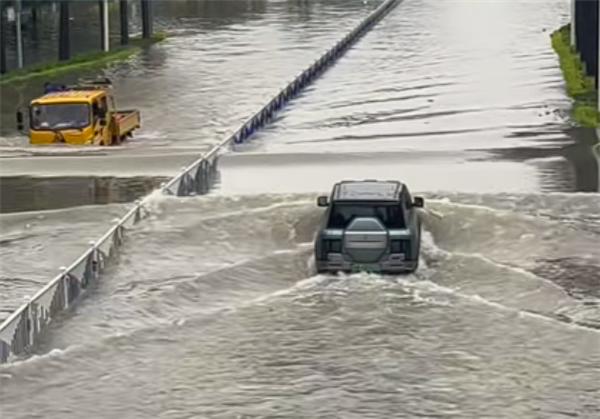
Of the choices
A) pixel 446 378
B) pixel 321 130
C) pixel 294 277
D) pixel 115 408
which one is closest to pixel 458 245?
pixel 294 277

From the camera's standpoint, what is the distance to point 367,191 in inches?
834

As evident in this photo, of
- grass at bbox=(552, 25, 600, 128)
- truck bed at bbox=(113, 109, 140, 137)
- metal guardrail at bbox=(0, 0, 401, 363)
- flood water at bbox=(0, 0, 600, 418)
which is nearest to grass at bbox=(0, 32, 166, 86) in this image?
flood water at bbox=(0, 0, 600, 418)

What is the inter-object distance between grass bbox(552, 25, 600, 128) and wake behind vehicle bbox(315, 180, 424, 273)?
49.2 ft

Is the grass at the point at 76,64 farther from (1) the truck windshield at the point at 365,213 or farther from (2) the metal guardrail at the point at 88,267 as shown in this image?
(1) the truck windshield at the point at 365,213

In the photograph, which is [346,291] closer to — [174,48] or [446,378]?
[446,378]

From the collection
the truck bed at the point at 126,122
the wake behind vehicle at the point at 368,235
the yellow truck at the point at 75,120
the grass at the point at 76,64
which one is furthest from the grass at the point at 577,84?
the grass at the point at 76,64

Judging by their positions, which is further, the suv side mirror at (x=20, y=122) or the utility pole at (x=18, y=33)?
the utility pole at (x=18, y=33)

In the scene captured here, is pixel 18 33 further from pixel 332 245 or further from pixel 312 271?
pixel 332 245

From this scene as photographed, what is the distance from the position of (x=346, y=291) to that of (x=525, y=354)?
322 centimetres

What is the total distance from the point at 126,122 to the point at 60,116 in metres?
1.83

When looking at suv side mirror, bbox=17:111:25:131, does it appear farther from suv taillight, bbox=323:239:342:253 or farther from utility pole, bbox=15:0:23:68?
suv taillight, bbox=323:239:342:253

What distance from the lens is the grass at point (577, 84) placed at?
3550 cm

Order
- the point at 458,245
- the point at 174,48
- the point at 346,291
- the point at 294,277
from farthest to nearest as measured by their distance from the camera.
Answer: the point at 174,48
the point at 458,245
the point at 294,277
the point at 346,291

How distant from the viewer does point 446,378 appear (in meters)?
16.0
